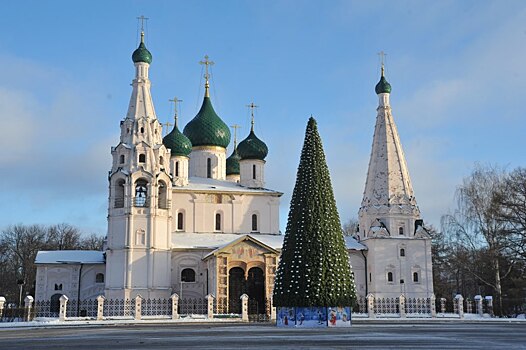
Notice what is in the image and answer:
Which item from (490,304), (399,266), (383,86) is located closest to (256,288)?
(399,266)

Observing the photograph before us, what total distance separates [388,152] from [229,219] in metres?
11.4

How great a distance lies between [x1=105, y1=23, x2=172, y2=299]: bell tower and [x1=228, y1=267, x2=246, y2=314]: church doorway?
367 centimetres

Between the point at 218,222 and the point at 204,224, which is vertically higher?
the point at 218,222

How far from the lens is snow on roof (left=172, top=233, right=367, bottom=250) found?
3903 cm

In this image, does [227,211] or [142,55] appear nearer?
[142,55]

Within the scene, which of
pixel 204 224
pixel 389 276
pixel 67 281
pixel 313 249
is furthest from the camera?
pixel 204 224

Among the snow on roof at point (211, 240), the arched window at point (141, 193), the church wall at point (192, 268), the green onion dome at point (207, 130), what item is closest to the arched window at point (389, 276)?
the snow on roof at point (211, 240)

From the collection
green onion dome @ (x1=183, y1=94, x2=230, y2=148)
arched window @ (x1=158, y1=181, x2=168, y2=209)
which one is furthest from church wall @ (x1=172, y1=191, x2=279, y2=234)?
green onion dome @ (x1=183, y1=94, x2=230, y2=148)

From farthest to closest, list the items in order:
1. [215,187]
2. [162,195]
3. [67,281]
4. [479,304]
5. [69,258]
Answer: [215,187] < [69,258] < [67,281] < [162,195] < [479,304]

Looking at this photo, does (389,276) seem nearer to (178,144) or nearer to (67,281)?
(178,144)

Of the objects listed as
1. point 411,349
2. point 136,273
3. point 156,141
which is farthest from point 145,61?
point 411,349

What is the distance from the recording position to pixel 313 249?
904 inches

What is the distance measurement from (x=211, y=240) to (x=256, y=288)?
14.7 ft

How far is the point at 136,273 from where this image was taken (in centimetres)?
3678
